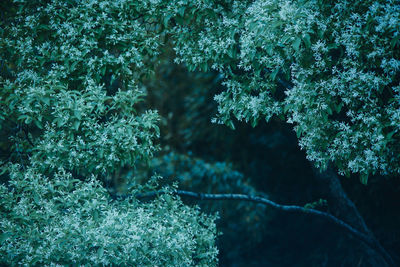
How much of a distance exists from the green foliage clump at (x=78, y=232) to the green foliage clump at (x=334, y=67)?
202 centimetres

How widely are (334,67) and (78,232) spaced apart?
3.51 m

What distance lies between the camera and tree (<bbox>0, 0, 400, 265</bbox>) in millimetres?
4840

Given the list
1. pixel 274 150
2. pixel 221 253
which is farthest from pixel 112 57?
pixel 221 253

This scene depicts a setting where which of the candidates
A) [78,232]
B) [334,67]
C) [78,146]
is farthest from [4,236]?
[334,67]

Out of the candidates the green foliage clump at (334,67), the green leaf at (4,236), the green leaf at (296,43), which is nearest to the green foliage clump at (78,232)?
the green leaf at (4,236)

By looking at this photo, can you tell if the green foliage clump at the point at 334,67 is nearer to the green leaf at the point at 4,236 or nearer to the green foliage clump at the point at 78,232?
the green foliage clump at the point at 78,232

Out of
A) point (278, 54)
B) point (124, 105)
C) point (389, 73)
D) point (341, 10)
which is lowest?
point (124, 105)

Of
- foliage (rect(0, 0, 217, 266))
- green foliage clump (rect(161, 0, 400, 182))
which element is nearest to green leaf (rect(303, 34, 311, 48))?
green foliage clump (rect(161, 0, 400, 182))

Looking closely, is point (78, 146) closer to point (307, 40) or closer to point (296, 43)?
point (296, 43)

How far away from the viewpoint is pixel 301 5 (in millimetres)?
5141

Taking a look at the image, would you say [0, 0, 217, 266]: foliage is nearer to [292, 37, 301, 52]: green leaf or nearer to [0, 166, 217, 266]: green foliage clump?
[0, 166, 217, 266]: green foliage clump

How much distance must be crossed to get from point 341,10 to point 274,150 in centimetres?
518

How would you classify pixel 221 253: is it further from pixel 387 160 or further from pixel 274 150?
pixel 387 160

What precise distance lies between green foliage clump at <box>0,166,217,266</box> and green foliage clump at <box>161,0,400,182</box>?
2.02 meters
